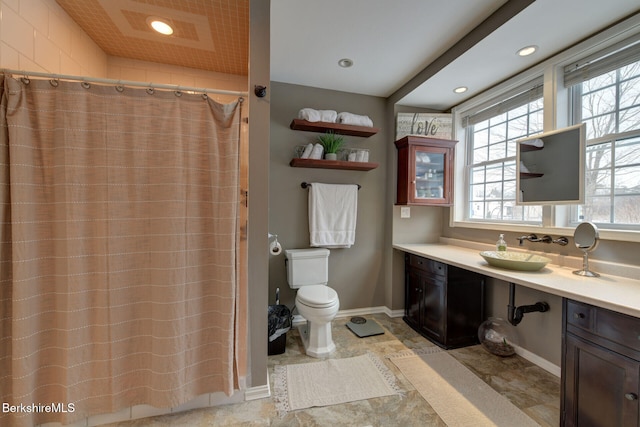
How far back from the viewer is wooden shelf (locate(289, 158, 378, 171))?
2.45m

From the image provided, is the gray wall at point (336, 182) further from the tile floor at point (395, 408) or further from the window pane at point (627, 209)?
the window pane at point (627, 209)

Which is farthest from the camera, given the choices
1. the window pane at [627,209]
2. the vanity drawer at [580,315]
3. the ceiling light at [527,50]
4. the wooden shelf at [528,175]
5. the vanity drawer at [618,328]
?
the wooden shelf at [528,175]

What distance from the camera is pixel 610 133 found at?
165 centimetres

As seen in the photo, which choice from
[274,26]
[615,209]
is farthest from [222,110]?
[615,209]

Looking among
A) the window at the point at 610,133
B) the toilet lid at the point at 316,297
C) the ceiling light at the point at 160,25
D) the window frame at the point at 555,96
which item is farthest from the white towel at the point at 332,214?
the window at the point at 610,133

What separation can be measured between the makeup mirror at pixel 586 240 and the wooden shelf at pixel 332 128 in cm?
176

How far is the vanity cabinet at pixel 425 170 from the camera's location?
260cm

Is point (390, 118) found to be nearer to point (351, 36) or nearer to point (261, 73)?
point (351, 36)

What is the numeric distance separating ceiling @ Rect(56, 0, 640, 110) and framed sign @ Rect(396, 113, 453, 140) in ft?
1.14

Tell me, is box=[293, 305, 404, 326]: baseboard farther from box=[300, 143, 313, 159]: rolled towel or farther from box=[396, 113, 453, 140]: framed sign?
box=[396, 113, 453, 140]: framed sign

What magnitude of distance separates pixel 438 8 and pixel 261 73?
123cm

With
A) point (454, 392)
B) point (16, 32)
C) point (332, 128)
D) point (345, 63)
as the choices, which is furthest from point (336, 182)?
point (16, 32)

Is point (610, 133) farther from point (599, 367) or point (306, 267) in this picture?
point (306, 267)

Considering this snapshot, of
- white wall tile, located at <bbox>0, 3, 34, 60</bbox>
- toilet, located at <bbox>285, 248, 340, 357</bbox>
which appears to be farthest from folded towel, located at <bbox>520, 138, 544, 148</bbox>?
white wall tile, located at <bbox>0, 3, 34, 60</bbox>
